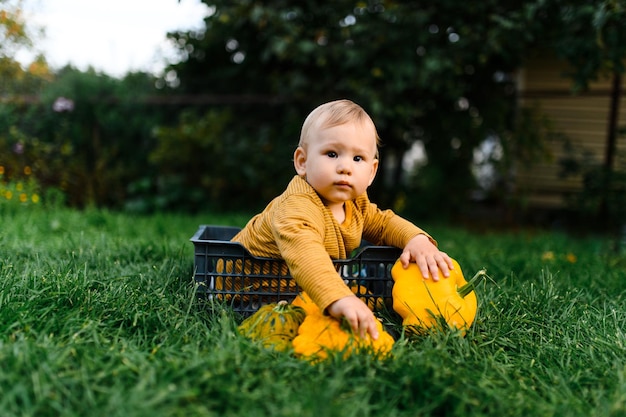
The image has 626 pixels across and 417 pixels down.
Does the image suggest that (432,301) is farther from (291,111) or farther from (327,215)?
(291,111)

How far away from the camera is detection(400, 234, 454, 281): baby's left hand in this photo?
220cm

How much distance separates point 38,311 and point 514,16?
13.0 feet

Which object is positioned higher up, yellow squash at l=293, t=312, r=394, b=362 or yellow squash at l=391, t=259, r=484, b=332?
yellow squash at l=391, t=259, r=484, b=332

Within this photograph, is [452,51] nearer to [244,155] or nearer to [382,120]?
[382,120]

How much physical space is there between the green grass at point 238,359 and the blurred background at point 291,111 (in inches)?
109

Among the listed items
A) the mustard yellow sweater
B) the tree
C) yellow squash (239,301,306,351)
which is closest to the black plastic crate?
the mustard yellow sweater

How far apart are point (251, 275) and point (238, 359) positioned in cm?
56

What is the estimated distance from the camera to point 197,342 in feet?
6.10

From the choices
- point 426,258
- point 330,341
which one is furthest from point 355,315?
point 426,258

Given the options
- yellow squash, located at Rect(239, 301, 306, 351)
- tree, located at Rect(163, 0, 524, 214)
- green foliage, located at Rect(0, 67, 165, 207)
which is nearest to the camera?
yellow squash, located at Rect(239, 301, 306, 351)

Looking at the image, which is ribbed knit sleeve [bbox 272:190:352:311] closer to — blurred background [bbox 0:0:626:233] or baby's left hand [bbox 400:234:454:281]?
baby's left hand [bbox 400:234:454:281]

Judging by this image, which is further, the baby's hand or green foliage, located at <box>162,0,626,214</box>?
green foliage, located at <box>162,0,626,214</box>

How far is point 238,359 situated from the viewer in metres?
1.72

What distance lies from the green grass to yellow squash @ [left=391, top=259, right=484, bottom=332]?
0.06 meters
